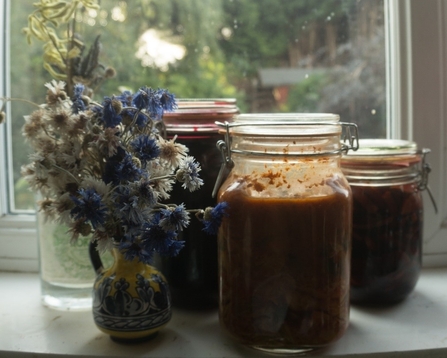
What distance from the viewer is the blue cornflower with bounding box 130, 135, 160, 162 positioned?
0.64 meters

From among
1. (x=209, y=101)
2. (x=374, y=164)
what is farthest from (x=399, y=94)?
(x=209, y=101)

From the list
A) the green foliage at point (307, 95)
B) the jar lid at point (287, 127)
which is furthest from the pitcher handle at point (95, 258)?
the green foliage at point (307, 95)

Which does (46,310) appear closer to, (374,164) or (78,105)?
(78,105)

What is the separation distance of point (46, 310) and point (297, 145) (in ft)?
1.64

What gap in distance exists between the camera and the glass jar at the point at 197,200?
78 cm

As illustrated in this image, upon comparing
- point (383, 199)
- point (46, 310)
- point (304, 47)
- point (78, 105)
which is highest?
point (304, 47)

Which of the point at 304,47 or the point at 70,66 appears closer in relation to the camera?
the point at 70,66

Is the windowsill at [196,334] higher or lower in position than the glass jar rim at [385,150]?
lower

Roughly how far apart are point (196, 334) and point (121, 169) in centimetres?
28

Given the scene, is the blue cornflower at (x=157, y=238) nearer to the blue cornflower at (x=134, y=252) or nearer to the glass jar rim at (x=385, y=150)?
the blue cornflower at (x=134, y=252)

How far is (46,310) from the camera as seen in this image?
854 millimetres

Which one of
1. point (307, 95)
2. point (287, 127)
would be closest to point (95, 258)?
point (287, 127)

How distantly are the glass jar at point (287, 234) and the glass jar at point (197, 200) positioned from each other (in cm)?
9

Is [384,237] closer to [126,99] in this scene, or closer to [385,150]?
[385,150]
